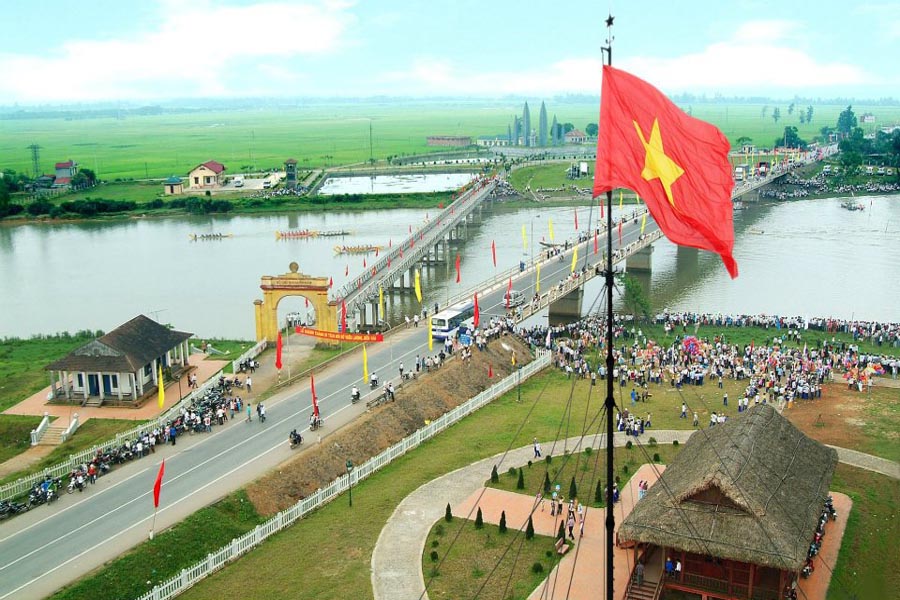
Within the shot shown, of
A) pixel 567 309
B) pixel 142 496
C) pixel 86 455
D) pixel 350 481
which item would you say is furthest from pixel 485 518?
pixel 567 309

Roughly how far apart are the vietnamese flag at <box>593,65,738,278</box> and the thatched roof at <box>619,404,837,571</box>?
12.0m

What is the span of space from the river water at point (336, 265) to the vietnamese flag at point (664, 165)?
166 ft

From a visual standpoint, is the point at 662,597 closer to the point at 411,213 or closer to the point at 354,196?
the point at 411,213

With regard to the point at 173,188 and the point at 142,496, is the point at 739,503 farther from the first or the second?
the point at 173,188

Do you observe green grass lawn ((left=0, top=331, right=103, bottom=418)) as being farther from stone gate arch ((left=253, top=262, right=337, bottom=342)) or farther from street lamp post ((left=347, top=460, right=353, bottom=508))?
street lamp post ((left=347, top=460, right=353, bottom=508))

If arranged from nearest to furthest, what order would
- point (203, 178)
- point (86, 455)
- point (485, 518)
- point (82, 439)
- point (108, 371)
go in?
point (485, 518) → point (86, 455) → point (82, 439) → point (108, 371) → point (203, 178)

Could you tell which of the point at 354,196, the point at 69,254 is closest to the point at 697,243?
the point at 69,254

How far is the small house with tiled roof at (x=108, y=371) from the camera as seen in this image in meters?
41.7

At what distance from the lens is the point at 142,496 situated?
31.7 metres

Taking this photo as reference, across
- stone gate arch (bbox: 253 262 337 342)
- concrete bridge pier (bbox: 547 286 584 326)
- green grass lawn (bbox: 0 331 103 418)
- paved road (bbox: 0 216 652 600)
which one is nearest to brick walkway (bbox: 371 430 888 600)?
paved road (bbox: 0 216 652 600)

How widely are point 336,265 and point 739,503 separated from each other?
226 feet

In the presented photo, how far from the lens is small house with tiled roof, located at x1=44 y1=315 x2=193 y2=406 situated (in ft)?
137

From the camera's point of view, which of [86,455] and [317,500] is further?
[86,455]

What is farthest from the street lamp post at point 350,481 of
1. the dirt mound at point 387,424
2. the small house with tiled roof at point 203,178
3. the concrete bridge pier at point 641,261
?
the small house with tiled roof at point 203,178
